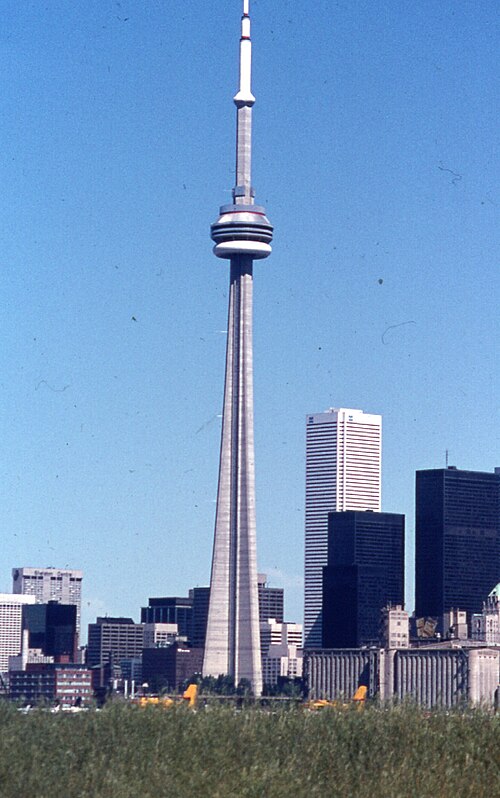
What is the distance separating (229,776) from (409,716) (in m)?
15.0

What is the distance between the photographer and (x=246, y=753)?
285 ft

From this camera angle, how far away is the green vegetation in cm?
7994

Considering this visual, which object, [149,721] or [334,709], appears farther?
[334,709]

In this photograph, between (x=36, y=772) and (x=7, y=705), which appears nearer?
(x=36, y=772)

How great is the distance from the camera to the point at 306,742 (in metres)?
89.8

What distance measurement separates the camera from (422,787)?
278ft

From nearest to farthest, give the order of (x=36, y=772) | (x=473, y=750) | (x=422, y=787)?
(x=36, y=772) → (x=422, y=787) → (x=473, y=750)

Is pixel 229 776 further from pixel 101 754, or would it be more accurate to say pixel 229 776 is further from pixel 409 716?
pixel 409 716

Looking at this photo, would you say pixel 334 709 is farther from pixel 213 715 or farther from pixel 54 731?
pixel 54 731

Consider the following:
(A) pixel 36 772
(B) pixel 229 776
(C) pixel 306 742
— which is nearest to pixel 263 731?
(C) pixel 306 742

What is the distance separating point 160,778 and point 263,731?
1061 cm

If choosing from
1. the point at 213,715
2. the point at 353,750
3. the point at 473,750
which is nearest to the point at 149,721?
the point at 213,715

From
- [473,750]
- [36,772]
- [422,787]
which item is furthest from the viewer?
[473,750]

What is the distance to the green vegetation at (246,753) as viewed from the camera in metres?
79.9
